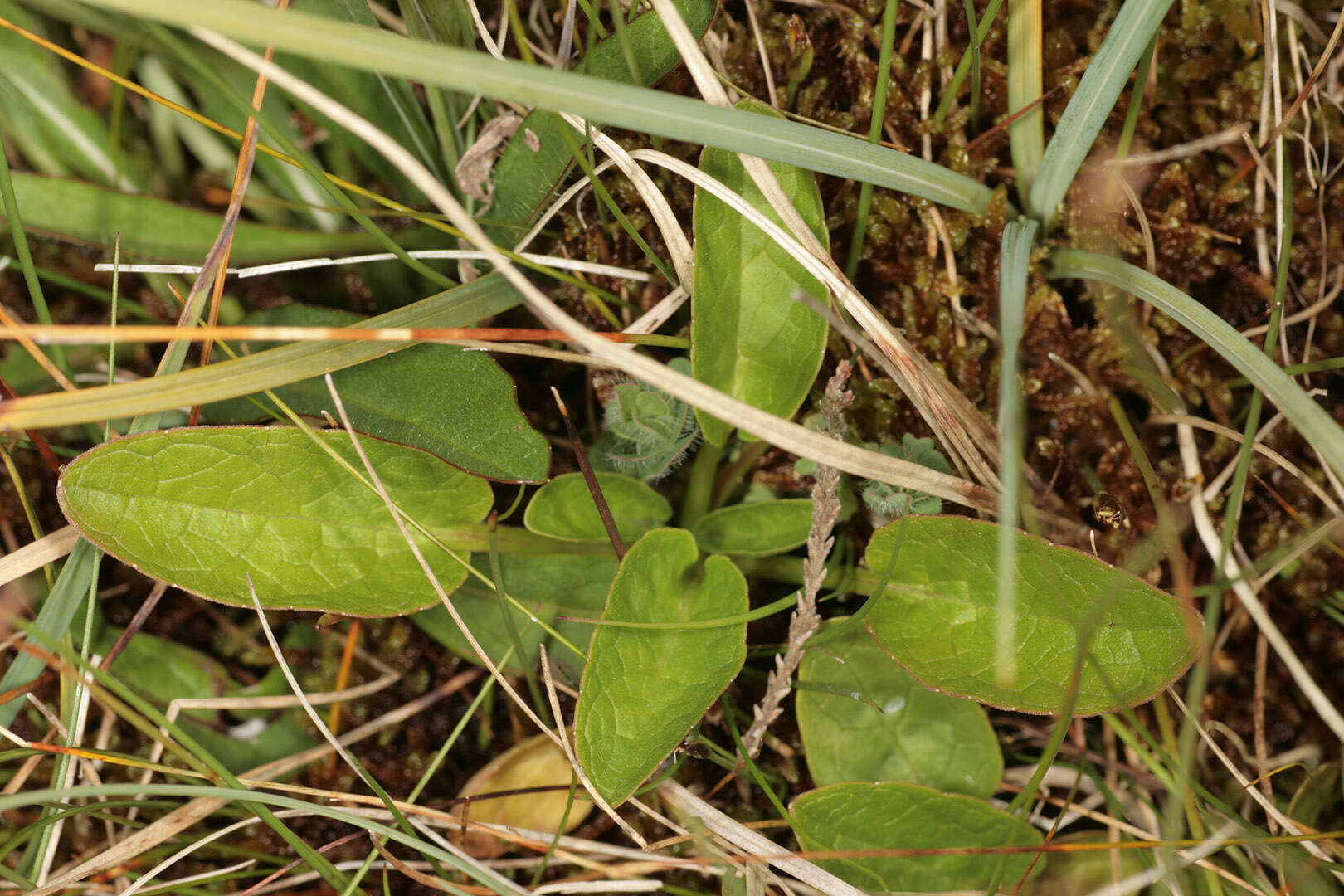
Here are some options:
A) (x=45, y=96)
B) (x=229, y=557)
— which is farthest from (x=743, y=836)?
(x=45, y=96)

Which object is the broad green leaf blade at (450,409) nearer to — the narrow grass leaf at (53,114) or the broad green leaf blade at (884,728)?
the broad green leaf blade at (884,728)

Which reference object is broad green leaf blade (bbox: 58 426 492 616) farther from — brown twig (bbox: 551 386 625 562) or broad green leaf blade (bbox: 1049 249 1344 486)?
broad green leaf blade (bbox: 1049 249 1344 486)

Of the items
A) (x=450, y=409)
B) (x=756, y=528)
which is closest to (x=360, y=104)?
(x=450, y=409)

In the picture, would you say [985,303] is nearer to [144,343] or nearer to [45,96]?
[144,343]

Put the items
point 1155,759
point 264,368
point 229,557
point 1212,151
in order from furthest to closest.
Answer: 1. point 1212,151
2. point 1155,759
3. point 229,557
4. point 264,368

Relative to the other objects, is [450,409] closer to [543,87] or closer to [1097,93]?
[543,87]

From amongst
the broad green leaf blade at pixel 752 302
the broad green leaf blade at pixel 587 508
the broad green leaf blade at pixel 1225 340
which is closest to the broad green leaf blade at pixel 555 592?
the broad green leaf blade at pixel 587 508
